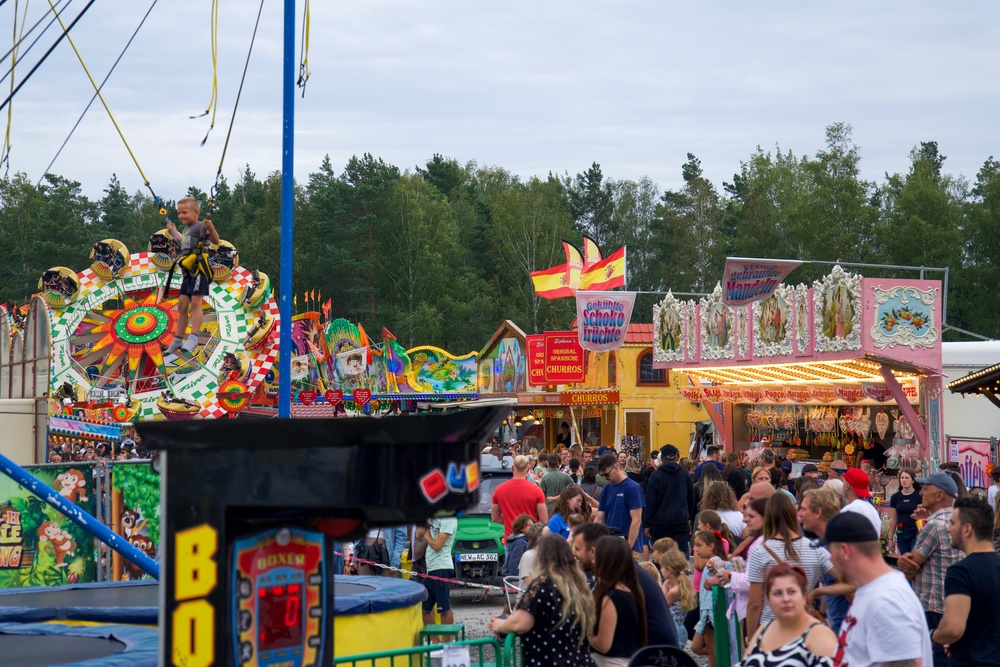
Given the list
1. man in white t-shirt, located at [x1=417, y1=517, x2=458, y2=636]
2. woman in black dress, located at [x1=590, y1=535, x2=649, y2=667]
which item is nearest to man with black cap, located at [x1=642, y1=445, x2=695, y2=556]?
man in white t-shirt, located at [x1=417, y1=517, x2=458, y2=636]

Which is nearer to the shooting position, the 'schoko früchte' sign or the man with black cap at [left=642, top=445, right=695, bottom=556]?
the man with black cap at [left=642, top=445, right=695, bottom=556]

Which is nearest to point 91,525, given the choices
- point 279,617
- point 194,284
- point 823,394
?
point 194,284

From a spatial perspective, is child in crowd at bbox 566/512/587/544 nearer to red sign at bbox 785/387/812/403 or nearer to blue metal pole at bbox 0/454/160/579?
blue metal pole at bbox 0/454/160/579

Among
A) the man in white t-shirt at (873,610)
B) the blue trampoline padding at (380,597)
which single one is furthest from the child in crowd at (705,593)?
the man in white t-shirt at (873,610)

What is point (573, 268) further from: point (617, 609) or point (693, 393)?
point (617, 609)

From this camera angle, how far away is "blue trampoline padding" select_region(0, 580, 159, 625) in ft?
27.0

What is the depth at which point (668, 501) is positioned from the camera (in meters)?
11.8

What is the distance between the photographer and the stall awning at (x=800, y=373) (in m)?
21.4

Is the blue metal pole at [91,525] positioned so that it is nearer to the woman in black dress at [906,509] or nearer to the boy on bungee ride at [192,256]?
the boy on bungee ride at [192,256]

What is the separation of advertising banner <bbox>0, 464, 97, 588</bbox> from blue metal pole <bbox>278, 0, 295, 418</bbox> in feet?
15.7

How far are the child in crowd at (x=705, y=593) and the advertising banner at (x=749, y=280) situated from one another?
45.6 ft

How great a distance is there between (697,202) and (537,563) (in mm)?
62302

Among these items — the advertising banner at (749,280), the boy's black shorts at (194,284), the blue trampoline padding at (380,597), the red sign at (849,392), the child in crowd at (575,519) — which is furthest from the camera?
the red sign at (849,392)

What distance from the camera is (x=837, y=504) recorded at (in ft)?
23.3
